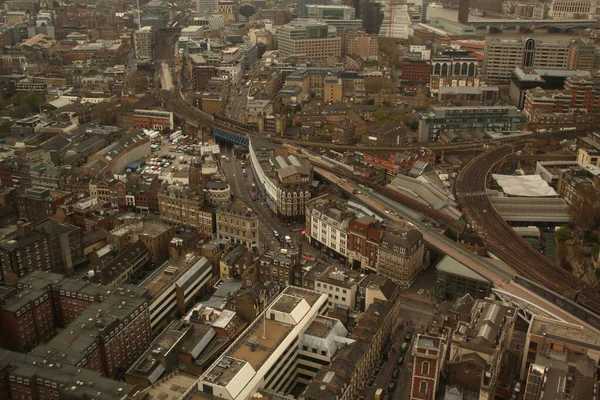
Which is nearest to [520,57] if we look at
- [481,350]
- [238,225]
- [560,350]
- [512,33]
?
[512,33]

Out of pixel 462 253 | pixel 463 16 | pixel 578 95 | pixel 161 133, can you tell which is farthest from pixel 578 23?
pixel 462 253

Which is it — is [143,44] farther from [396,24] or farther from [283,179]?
[283,179]

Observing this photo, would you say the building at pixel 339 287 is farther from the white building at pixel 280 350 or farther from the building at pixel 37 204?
the building at pixel 37 204

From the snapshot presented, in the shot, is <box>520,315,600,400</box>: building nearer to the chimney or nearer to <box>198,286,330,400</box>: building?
<box>198,286,330,400</box>: building

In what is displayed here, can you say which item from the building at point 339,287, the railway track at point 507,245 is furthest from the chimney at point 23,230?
the railway track at point 507,245

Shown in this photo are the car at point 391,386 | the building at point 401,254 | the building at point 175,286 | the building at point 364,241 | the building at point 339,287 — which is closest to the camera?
the car at point 391,386
